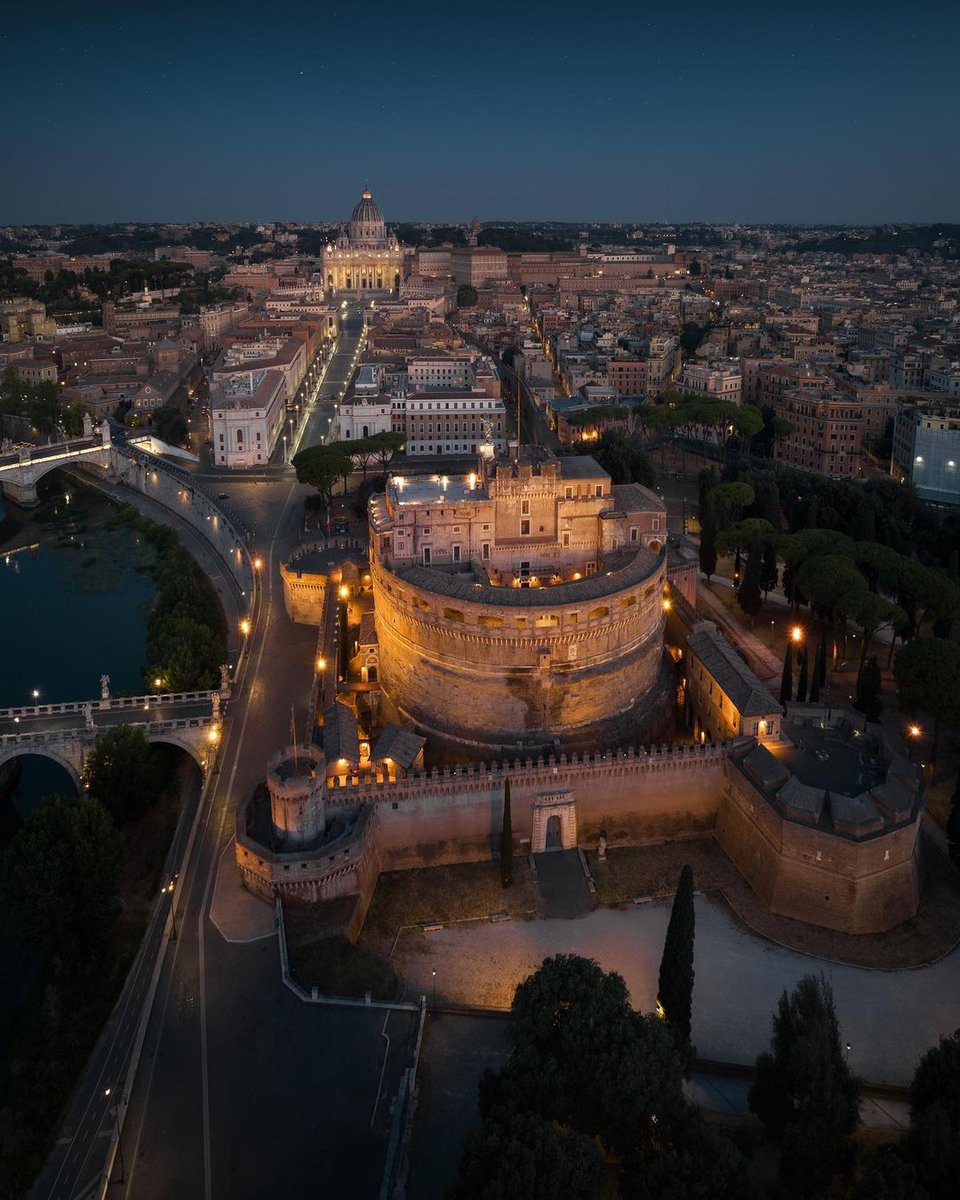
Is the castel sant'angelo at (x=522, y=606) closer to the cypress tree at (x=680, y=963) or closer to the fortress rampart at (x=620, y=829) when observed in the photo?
the fortress rampart at (x=620, y=829)

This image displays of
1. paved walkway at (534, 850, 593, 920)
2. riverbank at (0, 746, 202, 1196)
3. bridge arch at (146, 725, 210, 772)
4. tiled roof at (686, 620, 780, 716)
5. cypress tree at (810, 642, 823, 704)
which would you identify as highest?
tiled roof at (686, 620, 780, 716)

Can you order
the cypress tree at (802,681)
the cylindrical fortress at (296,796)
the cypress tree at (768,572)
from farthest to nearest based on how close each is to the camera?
1. the cypress tree at (768,572)
2. the cypress tree at (802,681)
3. the cylindrical fortress at (296,796)

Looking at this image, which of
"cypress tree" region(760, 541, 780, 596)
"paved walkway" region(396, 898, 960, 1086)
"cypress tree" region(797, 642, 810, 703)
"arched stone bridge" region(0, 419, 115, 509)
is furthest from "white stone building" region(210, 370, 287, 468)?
"paved walkway" region(396, 898, 960, 1086)

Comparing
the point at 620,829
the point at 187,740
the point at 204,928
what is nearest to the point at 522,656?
the point at 620,829

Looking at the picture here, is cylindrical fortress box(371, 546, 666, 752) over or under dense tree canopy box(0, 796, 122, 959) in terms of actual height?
over

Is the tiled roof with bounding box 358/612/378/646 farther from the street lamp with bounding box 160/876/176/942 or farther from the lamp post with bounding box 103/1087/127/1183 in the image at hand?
the lamp post with bounding box 103/1087/127/1183

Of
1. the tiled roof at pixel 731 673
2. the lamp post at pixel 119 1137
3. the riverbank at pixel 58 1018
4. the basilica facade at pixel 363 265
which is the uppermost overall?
the basilica facade at pixel 363 265

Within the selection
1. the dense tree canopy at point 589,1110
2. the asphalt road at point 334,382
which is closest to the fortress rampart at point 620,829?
the dense tree canopy at point 589,1110

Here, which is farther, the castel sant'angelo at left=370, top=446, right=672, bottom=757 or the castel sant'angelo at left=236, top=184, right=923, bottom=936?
the castel sant'angelo at left=370, top=446, right=672, bottom=757
